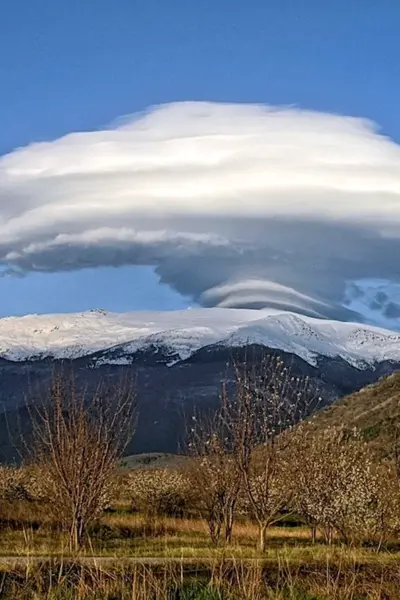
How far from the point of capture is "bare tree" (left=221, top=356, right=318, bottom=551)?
3180 cm

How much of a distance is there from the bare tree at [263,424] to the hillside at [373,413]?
3988 centimetres

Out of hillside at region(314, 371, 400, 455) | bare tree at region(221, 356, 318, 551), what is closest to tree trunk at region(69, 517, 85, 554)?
bare tree at region(221, 356, 318, 551)

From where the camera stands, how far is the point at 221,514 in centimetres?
3800

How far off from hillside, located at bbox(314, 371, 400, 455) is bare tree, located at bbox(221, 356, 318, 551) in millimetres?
39882

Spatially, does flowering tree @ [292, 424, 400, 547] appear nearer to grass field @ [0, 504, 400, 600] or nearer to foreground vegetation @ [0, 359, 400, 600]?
foreground vegetation @ [0, 359, 400, 600]

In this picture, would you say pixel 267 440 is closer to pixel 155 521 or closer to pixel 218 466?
pixel 218 466

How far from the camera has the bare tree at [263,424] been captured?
31.8 metres

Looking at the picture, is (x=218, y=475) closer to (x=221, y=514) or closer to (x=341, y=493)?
Answer: (x=221, y=514)

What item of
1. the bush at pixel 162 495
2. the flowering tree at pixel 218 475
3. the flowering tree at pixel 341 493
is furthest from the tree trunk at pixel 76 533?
the bush at pixel 162 495

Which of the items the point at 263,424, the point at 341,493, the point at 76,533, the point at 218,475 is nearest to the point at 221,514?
the point at 218,475

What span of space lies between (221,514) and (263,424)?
753 centimetres

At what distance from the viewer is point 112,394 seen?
36.9 metres

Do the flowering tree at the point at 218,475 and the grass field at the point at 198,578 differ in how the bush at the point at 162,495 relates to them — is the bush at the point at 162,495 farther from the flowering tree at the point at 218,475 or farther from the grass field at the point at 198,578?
the grass field at the point at 198,578

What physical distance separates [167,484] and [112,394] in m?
24.8
